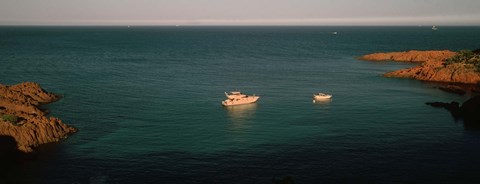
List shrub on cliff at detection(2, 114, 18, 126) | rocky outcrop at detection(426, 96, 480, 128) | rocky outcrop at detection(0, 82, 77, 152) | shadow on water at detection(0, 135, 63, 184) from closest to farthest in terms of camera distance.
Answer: shadow on water at detection(0, 135, 63, 184) → rocky outcrop at detection(0, 82, 77, 152) → shrub on cliff at detection(2, 114, 18, 126) → rocky outcrop at detection(426, 96, 480, 128)

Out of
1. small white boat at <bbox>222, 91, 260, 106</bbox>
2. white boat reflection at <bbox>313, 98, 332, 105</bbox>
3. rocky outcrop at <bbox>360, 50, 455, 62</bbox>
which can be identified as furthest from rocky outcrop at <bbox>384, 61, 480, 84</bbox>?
small white boat at <bbox>222, 91, 260, 106</bbox>

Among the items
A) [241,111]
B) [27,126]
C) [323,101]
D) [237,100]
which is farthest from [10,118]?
[323,101]

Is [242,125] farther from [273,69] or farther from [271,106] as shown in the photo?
[273,69]

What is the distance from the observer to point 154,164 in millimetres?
52844

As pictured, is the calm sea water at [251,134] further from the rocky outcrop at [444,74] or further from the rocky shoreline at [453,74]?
the rocky outcrop at [444,74]

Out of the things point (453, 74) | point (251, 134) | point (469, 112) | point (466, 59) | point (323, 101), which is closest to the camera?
point (251, 134)

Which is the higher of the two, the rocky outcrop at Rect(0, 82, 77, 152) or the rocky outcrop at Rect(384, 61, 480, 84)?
the rocky outcrop at Rect(0, 82, 77, 152)

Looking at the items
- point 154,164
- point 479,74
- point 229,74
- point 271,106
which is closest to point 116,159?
point 154,164

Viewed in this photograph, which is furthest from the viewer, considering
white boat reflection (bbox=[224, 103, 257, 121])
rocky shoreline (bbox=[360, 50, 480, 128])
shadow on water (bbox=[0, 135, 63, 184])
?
rocky shoreline (bbox=[360, 50, 480, 128])

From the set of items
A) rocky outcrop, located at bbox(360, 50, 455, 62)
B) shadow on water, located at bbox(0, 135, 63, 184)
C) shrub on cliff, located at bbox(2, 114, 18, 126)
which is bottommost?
rocky outcrop, located at bbox(360, 50, 455, 62)

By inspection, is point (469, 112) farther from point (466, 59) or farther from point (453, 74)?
point (466, 59)

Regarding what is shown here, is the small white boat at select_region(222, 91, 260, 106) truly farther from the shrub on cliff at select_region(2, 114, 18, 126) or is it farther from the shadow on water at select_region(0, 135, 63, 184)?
the shrub on cliff at select_region(2, 114, 18, 126)

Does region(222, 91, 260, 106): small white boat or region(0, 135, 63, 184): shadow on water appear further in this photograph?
region(222, 91, 260, 106): small white boat

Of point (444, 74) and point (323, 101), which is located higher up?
point (444, 74)
